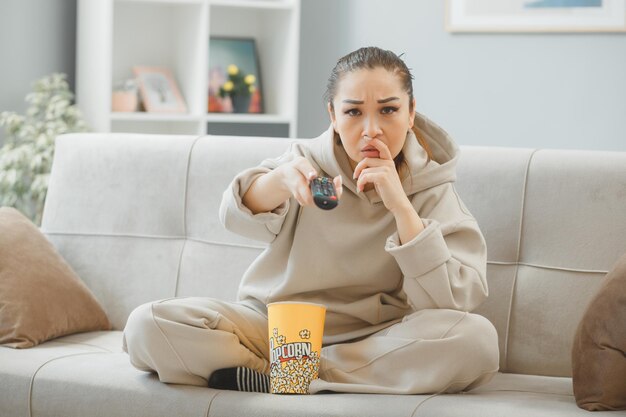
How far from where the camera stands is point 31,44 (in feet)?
12.9

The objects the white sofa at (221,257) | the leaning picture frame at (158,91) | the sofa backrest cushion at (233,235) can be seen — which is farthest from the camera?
the leaning picture frame at (158,91)

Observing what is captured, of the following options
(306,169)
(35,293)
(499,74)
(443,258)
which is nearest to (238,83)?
(499,74)

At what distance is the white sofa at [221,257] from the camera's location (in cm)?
195

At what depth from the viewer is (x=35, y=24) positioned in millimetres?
3947

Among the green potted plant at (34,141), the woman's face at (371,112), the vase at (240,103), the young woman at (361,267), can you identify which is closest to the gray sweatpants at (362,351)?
the young woman at (361,267)

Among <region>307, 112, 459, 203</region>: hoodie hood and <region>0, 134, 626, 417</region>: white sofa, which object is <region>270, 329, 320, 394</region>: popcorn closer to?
<region>0, 134, 626, 417</region>: white sofa

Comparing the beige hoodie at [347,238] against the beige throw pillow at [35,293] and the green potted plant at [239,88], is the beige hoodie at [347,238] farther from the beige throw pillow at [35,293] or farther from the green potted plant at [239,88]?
the green potted plant at [239,88]

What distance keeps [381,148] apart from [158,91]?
7.29 feet

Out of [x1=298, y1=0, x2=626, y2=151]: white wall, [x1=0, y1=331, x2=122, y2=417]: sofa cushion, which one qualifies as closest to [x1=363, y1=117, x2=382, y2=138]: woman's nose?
[x1=0, y1=331, x2=122, y2=417]: sofa cushion

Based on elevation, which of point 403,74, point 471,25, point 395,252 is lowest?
point 395,252

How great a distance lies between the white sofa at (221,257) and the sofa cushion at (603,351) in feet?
0.15

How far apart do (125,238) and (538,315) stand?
1.08 meters

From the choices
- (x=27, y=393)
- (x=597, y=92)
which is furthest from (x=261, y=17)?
(x=27, y=393)

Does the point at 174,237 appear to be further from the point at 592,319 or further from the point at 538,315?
the point at 592,319
